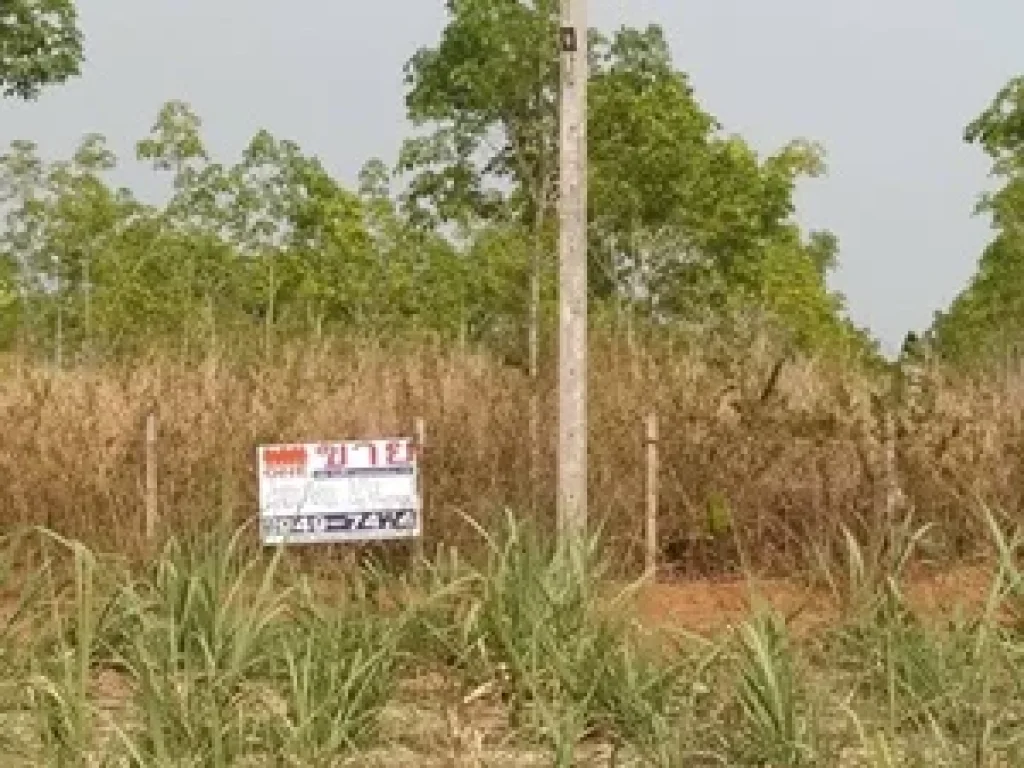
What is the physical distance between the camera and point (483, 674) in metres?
5.32

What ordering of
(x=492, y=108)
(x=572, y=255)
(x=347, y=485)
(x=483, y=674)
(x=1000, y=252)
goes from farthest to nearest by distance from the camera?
(x=1000, y=252)
(x=492, y=108)
(x=347, y=485)
(x=572, y=255)
(x=483, y=674)

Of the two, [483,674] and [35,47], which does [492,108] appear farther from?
[483,674]

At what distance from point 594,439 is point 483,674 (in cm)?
675

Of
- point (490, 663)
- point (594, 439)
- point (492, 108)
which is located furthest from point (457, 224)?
point (490, 663)

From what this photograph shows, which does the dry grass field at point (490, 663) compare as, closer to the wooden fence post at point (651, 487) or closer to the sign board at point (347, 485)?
the sign board at point (347, 485)

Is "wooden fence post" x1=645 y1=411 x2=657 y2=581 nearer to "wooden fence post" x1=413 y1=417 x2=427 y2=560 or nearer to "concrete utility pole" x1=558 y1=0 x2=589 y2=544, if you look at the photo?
"wooden fence post" x1=413 y1=417 x2=427 y2=560

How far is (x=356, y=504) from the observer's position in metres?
9.85

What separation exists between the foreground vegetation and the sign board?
3.83 m

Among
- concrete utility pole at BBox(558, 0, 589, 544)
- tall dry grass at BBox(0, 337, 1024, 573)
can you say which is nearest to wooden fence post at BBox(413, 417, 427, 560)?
tall dry grass at BBox(0, 337, 1024, 573)

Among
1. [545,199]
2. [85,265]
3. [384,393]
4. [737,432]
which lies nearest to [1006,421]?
[737,432]

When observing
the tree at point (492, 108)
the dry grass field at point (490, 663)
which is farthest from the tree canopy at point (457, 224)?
the dry grass field at point (490, 663)

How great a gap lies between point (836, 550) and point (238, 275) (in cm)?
1435

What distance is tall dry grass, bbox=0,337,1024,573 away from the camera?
1181 centimetres

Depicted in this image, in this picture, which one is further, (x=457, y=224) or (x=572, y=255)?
(x=457, y=224)
